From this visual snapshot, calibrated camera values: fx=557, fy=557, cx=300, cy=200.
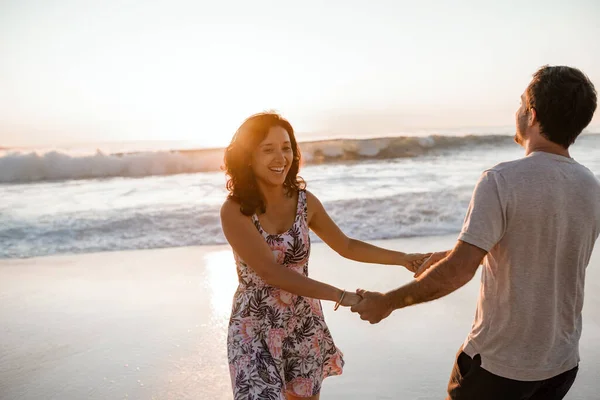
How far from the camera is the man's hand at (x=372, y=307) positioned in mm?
2826

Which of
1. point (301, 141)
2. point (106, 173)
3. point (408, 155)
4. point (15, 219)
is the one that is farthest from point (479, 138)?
point (15, 219)

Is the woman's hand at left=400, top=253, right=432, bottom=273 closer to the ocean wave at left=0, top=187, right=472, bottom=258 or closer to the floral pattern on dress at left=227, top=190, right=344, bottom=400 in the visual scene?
the floral pattern on dress at left=227, top=190, right=344, bottom=400

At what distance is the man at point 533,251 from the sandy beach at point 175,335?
1.79 meters

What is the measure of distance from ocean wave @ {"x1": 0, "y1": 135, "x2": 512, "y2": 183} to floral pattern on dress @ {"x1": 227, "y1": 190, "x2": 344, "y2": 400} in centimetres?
1847

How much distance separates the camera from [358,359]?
4.45 metres

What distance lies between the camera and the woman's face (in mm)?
2894

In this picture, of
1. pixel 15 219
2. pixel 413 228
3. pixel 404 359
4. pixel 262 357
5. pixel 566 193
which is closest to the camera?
pixel 566 193

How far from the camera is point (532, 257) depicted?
6.81ft

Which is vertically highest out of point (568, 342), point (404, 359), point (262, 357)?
point (568, 342)

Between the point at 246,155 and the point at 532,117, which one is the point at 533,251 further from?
the point at 246,155

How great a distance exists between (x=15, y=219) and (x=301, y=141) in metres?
15.2

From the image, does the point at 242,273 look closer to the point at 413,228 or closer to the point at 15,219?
the point at 413,228

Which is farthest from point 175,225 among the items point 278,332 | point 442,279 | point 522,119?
point 522,119

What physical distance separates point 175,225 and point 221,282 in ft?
12.7
